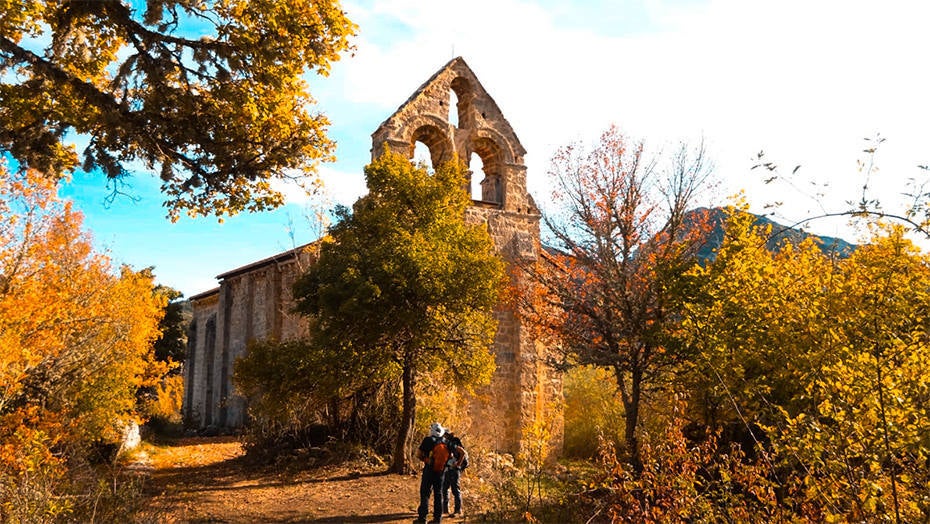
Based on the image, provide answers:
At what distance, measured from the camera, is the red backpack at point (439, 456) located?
913cm

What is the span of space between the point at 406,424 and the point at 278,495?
8.85 feet

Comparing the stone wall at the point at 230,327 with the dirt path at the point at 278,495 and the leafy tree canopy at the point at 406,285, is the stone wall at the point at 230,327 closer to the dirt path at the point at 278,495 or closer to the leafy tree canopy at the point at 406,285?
the dirt path at the point at 278,495

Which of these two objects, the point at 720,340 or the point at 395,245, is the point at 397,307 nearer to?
the point at 395,245

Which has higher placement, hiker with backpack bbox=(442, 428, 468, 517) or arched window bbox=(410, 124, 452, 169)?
arched window bbox=(410, 124, 452, 169)

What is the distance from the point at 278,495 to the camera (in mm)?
11766

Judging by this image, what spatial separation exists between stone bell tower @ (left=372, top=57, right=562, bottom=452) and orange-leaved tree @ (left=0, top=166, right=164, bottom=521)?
837 centimetres

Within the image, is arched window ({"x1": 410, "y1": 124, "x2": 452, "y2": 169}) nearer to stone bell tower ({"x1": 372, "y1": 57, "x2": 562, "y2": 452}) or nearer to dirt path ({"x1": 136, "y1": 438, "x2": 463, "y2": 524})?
stone bell tower ({"x1": 372, "y1": 57, "x2": 562, "y2": 452})

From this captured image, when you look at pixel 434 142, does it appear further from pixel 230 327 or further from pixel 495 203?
pixel 230 327

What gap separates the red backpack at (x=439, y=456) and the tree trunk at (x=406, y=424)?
11.3 feet

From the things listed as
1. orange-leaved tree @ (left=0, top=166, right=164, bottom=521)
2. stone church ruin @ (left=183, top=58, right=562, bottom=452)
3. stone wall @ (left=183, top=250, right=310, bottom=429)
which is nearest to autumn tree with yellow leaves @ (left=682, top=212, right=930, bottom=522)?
stone church ruin @ (left=183, top=58, right=562, bottom=452)

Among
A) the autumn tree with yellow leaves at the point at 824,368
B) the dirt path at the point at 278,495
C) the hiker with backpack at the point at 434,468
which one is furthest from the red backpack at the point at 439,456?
the autumn tree with yellow leaves at the point at 824,368

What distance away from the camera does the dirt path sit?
33.3 feet

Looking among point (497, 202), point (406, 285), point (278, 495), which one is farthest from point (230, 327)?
point (406, 285)

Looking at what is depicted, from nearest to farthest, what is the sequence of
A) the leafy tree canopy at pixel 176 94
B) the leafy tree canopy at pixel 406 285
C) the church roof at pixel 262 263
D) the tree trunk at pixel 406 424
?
the leafy tree canopy at pixel 176 94 → the leafy tree canopy at pixel 406 285 → the tree trunk at pixel 406 424 → the church roof at pixel 262 263
